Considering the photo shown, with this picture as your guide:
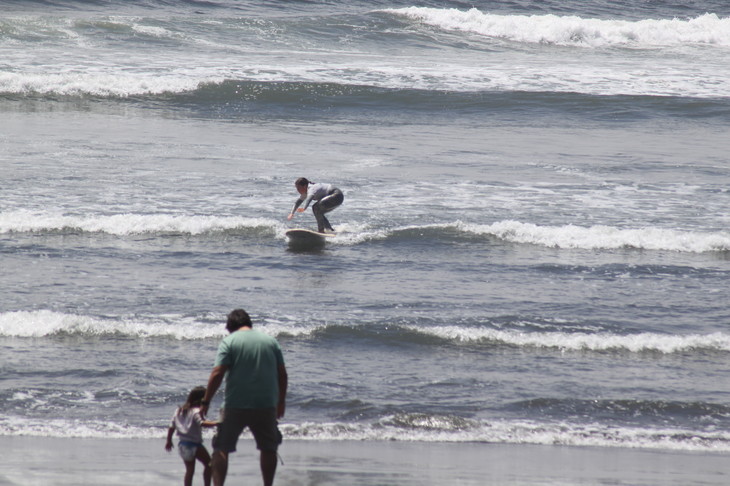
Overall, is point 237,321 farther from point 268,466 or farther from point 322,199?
point 322,199

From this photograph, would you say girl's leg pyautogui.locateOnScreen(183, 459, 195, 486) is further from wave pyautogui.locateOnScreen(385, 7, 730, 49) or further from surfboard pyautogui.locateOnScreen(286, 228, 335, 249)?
wave pyautogui.locateOnScreen(385, 7, 730, 49)

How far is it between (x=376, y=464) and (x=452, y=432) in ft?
3.99

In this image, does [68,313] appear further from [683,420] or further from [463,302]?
[683,420]

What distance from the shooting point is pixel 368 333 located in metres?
10.7

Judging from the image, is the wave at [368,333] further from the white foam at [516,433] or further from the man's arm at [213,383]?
the man's arm at [213,383]

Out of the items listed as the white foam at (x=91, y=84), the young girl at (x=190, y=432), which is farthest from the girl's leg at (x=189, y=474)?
the white foam at (x=91, y=84)

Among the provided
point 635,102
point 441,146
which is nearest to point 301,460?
point 441,146

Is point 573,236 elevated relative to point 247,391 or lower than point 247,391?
lower

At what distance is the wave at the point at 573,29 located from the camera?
131ft

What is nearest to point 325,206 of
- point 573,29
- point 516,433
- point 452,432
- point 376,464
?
point 452,432

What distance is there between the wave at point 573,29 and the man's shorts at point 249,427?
117 ft

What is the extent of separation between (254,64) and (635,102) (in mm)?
13097

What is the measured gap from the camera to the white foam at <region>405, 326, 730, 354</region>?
10.5 metres

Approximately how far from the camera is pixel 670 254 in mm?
14648
